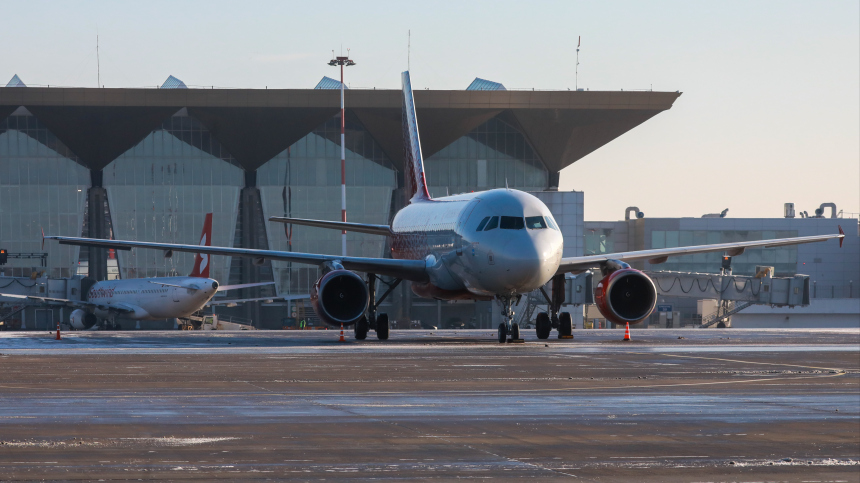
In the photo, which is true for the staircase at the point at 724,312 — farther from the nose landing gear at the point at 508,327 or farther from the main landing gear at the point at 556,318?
the nose landing gear at the point at 508,327

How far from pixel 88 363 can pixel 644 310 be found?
15990 mm

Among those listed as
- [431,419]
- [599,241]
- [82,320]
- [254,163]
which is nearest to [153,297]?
[82,320]

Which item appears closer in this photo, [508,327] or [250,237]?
[508,327]

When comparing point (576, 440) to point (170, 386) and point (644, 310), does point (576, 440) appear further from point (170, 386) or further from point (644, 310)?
point (644, 310)

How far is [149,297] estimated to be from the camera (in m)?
66.8

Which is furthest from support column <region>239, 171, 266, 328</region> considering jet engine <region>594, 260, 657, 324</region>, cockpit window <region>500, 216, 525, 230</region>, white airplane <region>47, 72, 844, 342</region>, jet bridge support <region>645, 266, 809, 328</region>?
cockpit window <region>500, 216, 525, 230</region>

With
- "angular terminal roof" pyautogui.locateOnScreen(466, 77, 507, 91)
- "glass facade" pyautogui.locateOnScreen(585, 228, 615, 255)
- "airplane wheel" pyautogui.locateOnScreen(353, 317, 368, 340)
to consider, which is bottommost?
"airplane wheel" pyautogui.locateOnScreen(353, 317, 368, 340)

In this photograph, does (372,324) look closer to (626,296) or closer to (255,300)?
(626,296)

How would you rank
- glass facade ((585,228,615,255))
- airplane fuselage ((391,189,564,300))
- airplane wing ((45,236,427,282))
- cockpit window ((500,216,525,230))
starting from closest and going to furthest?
airplane fuselage ((391,189,564,300))
cockpit window ((500,216,525,230))
airplane wing ((45,236,427,282))
glass facade ((585,228,615,255))

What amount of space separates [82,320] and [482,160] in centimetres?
3695

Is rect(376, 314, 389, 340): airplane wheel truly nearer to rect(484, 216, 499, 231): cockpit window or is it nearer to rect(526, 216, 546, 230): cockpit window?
rect(484, 216, 499, 231): cockpit window

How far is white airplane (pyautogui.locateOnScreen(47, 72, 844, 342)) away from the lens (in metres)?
28.8

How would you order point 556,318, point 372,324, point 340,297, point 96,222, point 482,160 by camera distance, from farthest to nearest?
1. point 482,160
2. point 96,222
3. point 372,324
4. point 556,318
5. point 340,297

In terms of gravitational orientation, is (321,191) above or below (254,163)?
below
